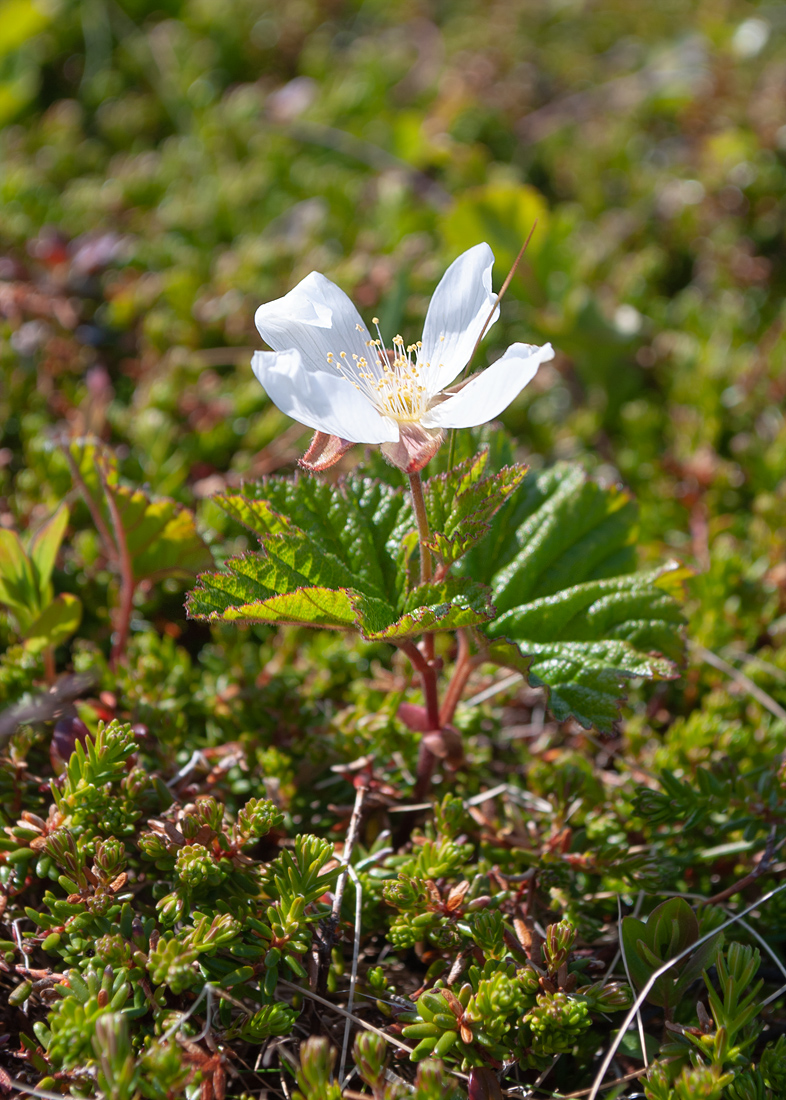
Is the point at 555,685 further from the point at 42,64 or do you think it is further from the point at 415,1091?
the point at 42,64

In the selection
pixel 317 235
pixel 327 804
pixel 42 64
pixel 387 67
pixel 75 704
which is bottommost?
pixel 327 804

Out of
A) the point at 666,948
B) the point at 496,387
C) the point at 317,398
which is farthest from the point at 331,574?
the point at 666,948

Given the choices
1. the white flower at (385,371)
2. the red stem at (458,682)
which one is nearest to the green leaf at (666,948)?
the red stem at (458,682)

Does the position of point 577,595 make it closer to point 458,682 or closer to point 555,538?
point 555,538

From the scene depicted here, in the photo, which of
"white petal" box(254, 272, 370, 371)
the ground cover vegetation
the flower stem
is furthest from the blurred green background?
the flower stem

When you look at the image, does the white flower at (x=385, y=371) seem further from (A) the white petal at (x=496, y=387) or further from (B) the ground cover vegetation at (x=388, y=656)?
(B) the ground cover vegetation at (x=388, y=656)

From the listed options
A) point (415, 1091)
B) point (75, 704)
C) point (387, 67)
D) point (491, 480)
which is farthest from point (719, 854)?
point (387, 67)
